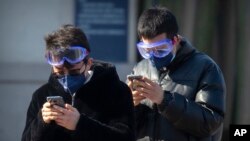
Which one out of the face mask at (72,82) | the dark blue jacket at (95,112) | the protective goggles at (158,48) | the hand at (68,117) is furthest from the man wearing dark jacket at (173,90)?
the hand at (68,117)

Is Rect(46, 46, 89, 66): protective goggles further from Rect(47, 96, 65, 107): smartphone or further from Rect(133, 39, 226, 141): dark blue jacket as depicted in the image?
Rect(133, 39, 226, 141): dark blue jacket

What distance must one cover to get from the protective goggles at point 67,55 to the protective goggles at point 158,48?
1.23ft

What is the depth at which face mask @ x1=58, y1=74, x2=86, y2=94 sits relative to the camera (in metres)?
3.23

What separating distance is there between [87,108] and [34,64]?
12.2 feet

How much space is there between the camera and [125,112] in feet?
10.7

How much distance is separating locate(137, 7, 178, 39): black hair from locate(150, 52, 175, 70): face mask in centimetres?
10

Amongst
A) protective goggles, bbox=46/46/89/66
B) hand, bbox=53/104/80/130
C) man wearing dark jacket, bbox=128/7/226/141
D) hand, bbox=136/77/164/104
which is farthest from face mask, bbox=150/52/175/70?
hand, bbox=53/104/80/130

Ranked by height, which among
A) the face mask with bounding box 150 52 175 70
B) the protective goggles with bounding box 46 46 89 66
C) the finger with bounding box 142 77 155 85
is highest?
the protective goggles with bounding box 46 46 89 66

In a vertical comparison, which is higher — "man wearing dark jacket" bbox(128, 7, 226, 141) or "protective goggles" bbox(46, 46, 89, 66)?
"protective goggles" bbox(46, 46, 89, 66)

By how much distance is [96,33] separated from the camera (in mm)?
6895

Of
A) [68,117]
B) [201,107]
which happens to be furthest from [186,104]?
[68,117]

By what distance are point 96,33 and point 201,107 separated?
360cm

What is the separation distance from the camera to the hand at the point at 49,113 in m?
3.07

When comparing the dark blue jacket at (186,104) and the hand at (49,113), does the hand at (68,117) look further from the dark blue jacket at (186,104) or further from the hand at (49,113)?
Result: the dark blue jacket at (186,104)
